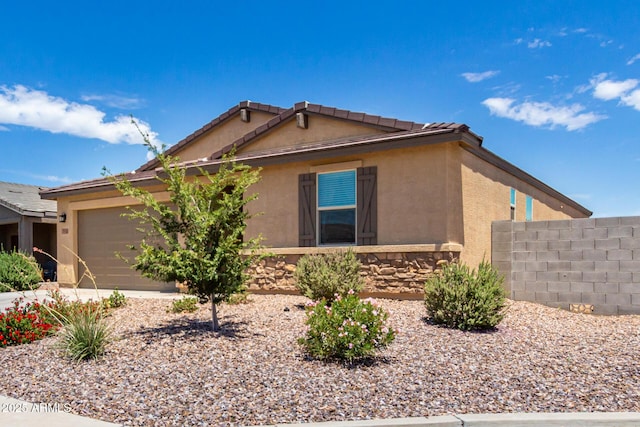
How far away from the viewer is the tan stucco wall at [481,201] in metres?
11.2

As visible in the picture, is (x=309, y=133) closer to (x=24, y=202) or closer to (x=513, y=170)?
(x=513, y=170)

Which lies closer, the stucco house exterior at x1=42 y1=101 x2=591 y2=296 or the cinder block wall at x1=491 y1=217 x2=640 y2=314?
the cinder block wall at x1=491 y1=217 x2=640 y2=314

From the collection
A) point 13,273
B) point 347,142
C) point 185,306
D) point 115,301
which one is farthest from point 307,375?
point 13,273

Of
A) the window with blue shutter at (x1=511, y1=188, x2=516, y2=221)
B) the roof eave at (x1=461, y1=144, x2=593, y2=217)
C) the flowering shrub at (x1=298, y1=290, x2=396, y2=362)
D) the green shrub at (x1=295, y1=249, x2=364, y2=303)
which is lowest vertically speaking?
the flowering shrub at (x1=298, y1=290, x2=396, y2=362)

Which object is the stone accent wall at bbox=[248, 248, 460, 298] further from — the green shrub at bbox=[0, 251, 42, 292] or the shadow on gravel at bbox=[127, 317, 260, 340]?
the green shrub at bbox=[0, 251, 42, 292]

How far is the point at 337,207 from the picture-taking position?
39.0 feet

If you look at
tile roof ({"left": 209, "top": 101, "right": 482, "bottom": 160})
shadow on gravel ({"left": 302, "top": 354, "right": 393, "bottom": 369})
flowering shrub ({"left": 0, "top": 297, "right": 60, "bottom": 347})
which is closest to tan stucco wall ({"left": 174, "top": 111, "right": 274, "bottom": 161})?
tile roof ({"left": 209, "top": 101, "right": 482, "bottom": 160})

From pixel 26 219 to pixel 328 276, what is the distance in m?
15.6

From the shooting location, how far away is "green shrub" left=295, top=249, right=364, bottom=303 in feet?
30.8

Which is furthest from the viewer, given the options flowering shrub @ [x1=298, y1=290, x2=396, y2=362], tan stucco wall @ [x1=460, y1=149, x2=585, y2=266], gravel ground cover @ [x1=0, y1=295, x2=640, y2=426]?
tan stucco wall @ [x1=460, y1=149, x2=585, y2=266]

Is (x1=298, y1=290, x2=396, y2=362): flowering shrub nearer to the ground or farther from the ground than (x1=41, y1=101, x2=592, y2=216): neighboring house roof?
nearer to the ground

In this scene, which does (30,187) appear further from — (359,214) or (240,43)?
(359,214)

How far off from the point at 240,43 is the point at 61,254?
9.69 meters

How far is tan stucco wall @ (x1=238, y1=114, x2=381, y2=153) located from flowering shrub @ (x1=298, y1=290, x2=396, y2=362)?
6.19 m
